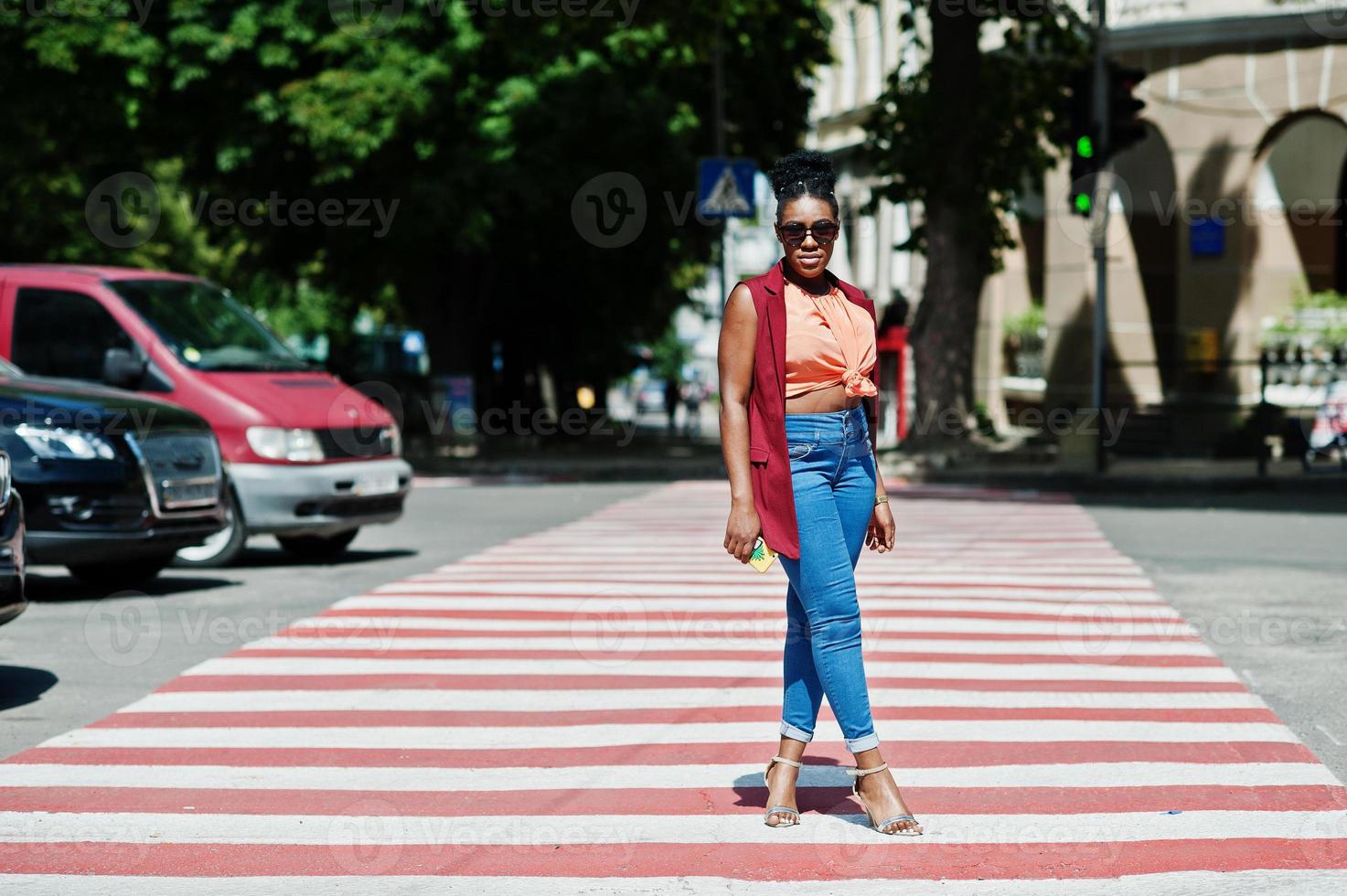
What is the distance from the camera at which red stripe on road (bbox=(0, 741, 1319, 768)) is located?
20.5ft

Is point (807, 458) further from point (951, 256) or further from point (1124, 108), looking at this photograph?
point (951, 256)

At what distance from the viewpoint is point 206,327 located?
12984 millimetres

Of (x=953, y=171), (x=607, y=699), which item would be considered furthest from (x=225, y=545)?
(x=953, y=171)

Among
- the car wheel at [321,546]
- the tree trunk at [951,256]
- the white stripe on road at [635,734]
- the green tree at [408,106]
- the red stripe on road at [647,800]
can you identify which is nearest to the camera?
the red stripe on road at [647,800]

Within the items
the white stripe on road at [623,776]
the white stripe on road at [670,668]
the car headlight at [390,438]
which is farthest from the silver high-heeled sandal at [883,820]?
the car headlight at [390,438]

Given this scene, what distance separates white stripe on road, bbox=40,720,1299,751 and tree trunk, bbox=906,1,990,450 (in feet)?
54.6

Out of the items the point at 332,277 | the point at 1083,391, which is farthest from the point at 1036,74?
the point at 332,277

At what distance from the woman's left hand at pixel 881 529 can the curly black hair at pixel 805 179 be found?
0.89 meters

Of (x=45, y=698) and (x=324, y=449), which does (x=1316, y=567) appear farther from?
(x=45, y=698)

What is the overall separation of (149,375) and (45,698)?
5.05 meters

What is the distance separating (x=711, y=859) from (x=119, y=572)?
755 cm

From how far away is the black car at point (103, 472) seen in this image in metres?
9.94

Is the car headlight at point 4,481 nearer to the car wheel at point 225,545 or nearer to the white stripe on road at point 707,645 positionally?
the white stripe on road at point 707,645

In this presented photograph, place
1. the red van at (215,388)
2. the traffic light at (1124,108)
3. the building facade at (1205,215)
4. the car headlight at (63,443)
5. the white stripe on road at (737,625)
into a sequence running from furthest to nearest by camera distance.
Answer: the building facade at (1205,215) → the traffic light at (1124,108) → the red van at (215,388) → the car headlight at (63,443) → the white stripe on road at (737,625)
